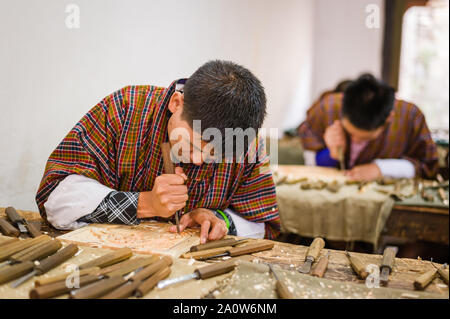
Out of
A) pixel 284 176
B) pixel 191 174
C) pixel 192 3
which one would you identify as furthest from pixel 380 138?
pixel 191 174

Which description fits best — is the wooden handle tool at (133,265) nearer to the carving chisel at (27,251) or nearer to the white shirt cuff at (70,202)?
the carving chisel at (27,251)

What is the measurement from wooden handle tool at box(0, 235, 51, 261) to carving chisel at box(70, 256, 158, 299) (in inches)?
13.8

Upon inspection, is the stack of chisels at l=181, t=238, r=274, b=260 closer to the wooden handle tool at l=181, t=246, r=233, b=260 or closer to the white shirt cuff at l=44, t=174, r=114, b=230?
the wooden handle tool at l=181, t=246, r=233, b=260

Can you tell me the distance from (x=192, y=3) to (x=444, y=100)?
205 inches

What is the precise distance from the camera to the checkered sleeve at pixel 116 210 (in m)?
1.67

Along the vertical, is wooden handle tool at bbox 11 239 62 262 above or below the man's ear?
below

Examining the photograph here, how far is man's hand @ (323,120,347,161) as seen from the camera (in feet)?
11.7

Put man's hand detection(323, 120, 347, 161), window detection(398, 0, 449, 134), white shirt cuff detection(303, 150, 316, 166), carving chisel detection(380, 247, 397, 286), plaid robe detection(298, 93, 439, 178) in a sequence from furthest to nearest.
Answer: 1. window detection(398, 0, 449, 134)
2. white shirt cuff detection(303, 150, 316, 166)
3. man's hand detection(323, 120, 347, 161)
4. plaid robe detection(298, 93, 439, 178)
5. carving chisel detection(380, 247, 397, 286)

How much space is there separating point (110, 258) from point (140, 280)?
8.0 inches

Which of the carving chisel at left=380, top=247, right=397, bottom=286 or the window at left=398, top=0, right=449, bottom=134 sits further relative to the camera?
the window at left=398, top=0, right=449, bottom=134

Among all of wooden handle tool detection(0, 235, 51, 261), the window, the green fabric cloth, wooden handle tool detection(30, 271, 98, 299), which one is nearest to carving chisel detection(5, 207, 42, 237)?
wooden handle tool detection(0, 235, 51, 261)

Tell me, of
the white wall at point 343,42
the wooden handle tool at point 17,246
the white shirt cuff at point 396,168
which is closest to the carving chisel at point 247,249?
the wooden handle tool at point 17,246

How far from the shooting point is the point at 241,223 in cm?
196
